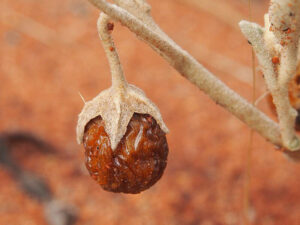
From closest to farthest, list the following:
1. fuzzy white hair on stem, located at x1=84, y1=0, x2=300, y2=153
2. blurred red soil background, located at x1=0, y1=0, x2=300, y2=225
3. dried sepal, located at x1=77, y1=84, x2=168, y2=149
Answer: fuzzy white hair on stem, located at x1=84, y1=0, x2=300, y2=153
dried sepal, located at x1=77, y1=84, x2=168, y2=149
blurred red soil background, located at x1=0, y1=0, x2=300, y2=225

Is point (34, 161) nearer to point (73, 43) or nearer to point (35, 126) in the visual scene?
point (35, 126)

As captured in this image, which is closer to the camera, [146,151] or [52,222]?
[146,151]

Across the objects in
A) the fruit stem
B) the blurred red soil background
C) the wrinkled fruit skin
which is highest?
the fruit stem

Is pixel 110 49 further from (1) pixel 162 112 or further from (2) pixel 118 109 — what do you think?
(1) pixel 162 112

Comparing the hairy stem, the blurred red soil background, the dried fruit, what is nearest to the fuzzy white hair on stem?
the hairy stem

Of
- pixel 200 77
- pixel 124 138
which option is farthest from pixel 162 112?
pixel 124 138

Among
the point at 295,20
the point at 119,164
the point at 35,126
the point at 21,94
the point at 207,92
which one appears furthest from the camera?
the point at 21,94

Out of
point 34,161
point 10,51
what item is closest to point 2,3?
point 10,51

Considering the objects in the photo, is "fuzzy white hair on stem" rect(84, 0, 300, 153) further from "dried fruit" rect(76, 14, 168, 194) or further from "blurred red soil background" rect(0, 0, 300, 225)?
"blurred red soil background" rect(0, 0, 300, 225)
